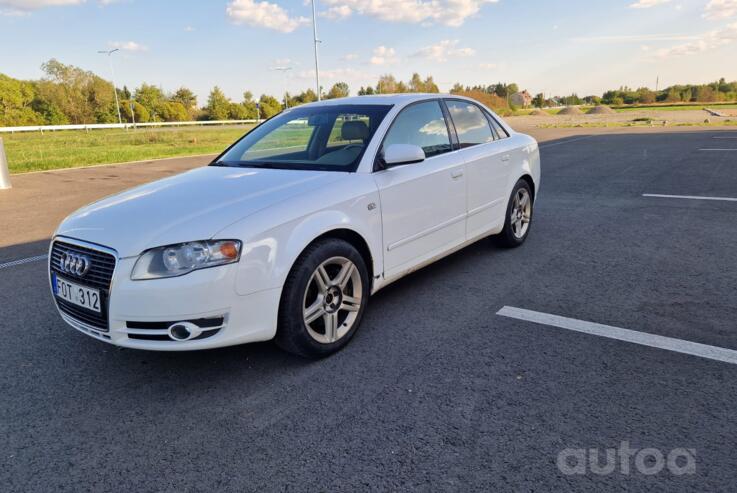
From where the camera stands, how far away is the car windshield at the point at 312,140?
373 centimetres

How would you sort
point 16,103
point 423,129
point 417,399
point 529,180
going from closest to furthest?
point 417,399, point 423,129, point 529,180, point 16,103

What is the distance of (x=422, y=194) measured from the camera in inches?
152

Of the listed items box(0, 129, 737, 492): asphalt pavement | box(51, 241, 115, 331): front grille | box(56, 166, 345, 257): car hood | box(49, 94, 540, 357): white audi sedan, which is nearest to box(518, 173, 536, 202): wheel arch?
box(49, 94, 540, 357): white audi sedan

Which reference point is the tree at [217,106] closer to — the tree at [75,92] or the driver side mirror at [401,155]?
the tree at [75,92]

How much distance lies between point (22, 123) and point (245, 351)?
83901 mm

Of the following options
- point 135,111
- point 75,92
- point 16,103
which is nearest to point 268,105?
point 135,111

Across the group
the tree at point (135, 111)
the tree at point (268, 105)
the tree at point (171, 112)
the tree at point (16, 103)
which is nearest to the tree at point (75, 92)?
the tree at point (16, 103)

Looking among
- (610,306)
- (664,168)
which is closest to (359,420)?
(610,306)

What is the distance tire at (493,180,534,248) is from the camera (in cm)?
526

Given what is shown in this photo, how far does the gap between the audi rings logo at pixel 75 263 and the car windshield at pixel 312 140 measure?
1.46 meters

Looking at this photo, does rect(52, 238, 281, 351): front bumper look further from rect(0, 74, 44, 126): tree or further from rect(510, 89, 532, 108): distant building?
rect(510, 89, 532, 108): distant building

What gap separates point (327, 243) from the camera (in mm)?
3129

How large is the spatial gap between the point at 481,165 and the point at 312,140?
5.04 feet

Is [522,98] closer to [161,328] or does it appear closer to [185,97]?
[185,97]
